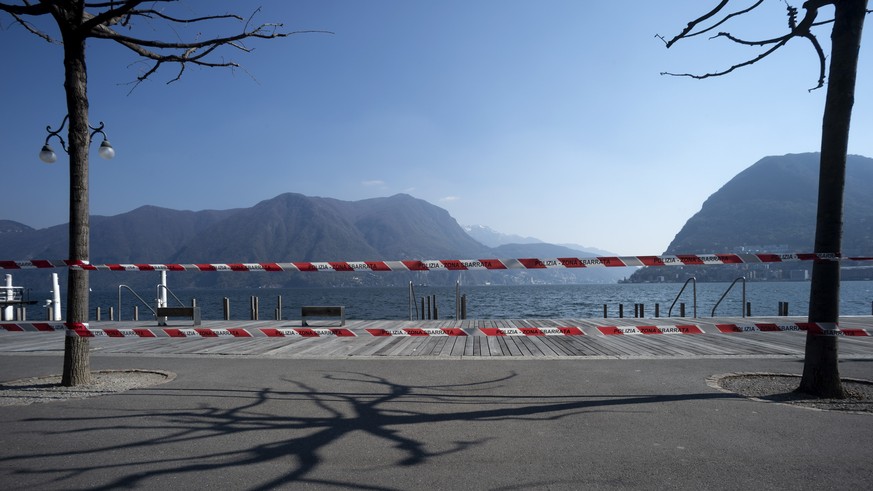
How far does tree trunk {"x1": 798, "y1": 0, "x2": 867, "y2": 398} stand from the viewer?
→ 16.5 ft

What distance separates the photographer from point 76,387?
227 inches

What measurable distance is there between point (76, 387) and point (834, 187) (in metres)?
8.38

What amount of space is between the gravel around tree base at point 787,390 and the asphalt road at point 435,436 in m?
0.25

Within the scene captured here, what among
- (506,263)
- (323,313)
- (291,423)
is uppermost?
(506,263)

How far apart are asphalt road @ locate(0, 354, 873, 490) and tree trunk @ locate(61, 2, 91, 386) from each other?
3.26 feet

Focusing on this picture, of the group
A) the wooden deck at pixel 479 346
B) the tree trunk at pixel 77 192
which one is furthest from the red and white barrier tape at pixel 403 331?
the wooden deck at pixel 479 346

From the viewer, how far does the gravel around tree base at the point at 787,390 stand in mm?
4742

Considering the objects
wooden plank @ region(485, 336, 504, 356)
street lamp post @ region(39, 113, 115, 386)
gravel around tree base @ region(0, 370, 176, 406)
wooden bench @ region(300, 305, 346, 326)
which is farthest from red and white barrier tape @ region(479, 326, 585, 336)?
wooden bench @ region(300, 305, 346, 326)

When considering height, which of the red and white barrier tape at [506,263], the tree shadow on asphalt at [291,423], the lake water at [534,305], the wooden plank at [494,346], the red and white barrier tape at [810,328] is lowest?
the lake water at [534,305]

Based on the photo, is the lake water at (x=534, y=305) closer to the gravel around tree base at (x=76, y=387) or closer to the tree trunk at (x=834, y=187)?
the gravel around tree base at (x=76, y=387)

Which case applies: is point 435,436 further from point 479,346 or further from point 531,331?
point 479,346

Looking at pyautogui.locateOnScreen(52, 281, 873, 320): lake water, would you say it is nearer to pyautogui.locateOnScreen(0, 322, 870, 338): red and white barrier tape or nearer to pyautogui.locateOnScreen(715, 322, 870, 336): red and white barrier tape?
pyautogui.locateOnScreen(0, 322, 870, 338): red and white barrier tape

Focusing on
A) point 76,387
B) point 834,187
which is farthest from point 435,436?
point 834,187

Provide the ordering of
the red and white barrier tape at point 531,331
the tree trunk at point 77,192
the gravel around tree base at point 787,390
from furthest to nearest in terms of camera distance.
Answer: the red and white barrier tape at point 531,331 < the tree trunk at point 77,192 < the gravel around tree base at point 787,390
